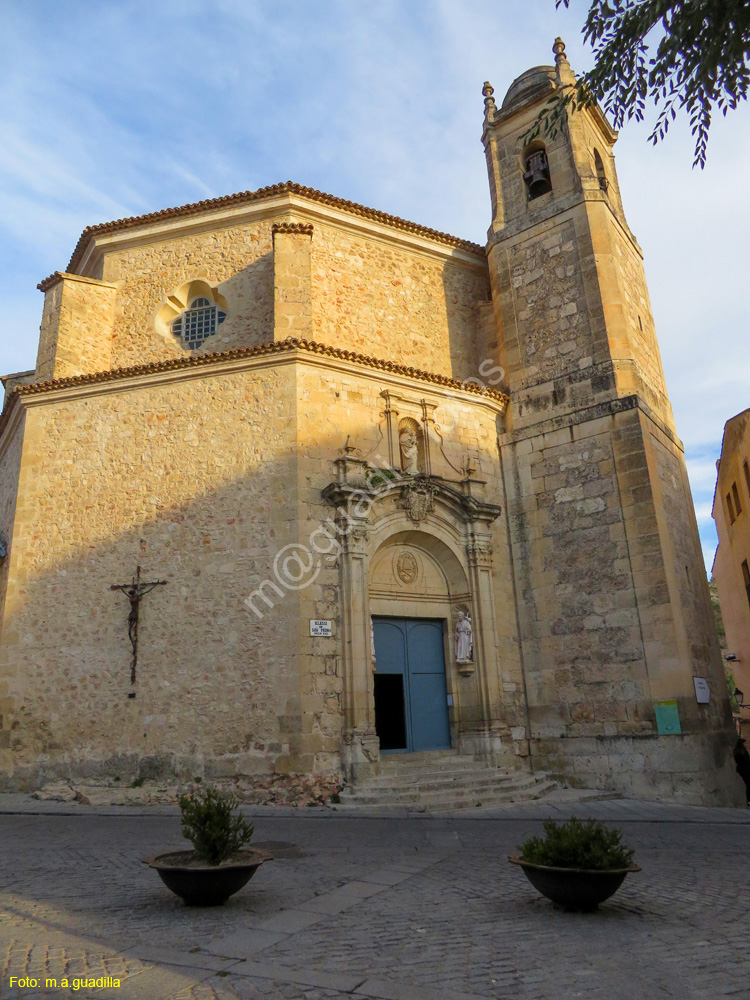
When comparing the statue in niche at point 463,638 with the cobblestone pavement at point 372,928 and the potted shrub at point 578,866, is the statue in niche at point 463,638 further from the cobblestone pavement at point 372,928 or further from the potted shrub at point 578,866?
the potted shrub at point 578,866

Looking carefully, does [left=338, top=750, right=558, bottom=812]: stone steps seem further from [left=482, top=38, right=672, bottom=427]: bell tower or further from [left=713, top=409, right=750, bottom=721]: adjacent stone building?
[left=713, top=409, right=750, bottom=721]: adjacent stone building

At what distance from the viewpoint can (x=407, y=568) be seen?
44.1 ft

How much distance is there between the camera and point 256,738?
36.1ft

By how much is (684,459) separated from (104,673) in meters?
12.3

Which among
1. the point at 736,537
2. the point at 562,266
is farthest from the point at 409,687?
the point at 736,537

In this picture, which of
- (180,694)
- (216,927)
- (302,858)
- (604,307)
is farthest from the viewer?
(604,307)

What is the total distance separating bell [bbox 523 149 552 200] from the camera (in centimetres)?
1600

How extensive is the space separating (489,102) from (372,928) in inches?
704

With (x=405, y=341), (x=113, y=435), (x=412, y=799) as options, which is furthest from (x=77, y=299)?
(x=412, y=799)

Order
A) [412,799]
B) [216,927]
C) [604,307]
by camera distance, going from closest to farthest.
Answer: [216,927]
[412,799]
[604,307]

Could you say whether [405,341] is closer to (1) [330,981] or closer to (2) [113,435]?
(2) [113,435]

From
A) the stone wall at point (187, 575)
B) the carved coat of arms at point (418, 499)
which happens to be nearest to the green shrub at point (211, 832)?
the stone wall at point (187, 575)

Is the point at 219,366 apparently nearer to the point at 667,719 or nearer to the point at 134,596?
the point at 134,596

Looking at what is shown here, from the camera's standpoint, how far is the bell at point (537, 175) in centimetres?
1600
